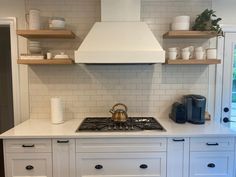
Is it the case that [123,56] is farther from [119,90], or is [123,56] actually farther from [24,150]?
[24,150]

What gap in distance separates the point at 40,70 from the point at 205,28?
2.05 m

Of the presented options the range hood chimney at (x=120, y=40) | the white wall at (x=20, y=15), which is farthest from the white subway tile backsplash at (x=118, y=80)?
the range hood chimney at (x=120, y=40)

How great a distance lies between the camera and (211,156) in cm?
222

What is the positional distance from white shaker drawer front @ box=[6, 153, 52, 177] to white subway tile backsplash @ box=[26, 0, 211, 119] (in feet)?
2.39

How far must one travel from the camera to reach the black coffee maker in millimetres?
2523

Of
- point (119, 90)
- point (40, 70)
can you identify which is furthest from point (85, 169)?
point (40, 70)

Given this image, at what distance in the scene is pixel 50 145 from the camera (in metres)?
2.17

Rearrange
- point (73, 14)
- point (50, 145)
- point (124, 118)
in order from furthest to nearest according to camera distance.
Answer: point (73, 14)
point (124, 118)
point (50, 145)

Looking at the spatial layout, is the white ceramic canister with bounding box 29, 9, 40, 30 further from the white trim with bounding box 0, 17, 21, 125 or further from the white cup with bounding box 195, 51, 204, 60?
the white cup with bounding box 195, 51, 204, 60

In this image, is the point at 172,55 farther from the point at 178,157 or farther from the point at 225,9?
the point at 178,157

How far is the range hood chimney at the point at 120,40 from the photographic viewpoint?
2219 mm

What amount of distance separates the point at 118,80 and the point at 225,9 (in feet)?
5.28

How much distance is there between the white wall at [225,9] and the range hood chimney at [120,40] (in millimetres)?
1047

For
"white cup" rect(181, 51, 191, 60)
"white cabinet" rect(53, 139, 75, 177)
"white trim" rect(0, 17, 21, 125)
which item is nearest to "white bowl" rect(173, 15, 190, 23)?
"white cup" rect(181, 51, 191, 60)
